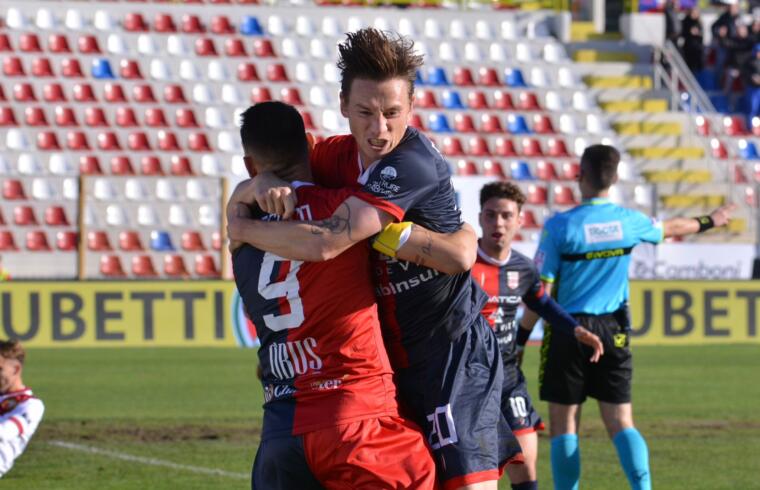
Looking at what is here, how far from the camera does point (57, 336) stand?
1947cm

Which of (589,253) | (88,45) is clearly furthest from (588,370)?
(88,45)

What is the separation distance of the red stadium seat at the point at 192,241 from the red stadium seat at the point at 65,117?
4.48m

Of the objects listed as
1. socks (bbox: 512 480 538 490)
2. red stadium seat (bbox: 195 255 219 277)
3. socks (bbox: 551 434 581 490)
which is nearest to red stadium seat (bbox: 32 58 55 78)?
red stadium seat (bbox: 195 255 219 277)

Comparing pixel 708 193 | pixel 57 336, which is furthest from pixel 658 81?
pixel 57 336

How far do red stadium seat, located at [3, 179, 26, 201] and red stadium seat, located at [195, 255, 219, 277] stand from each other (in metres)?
3.89

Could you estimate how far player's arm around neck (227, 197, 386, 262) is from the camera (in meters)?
4.48

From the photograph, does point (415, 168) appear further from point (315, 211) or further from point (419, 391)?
point (419, 391)

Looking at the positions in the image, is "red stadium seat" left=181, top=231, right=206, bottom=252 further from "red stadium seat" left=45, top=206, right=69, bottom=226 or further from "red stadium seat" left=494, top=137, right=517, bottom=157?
"red stadium seat" left=494, top=137, right=517, bottom=157

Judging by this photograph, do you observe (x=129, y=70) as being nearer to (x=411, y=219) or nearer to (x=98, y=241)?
(x=98, y=241)

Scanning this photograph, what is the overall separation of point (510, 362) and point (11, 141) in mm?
19189

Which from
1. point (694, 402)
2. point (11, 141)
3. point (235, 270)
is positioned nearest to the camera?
point (235, 270)

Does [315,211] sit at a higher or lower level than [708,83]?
lower

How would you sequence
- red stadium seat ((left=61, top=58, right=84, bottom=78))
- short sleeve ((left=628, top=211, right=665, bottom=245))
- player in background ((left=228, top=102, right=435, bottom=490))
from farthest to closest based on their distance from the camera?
red stadium seat ((left=61, top=58, right=84, bottom=78)) → short sleeve ((left=628, top=211, right=665, bottom=245)) → player in background ((left=228, top=102, right=435, bottom=490))

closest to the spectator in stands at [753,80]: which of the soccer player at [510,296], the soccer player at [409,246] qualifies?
the soccer player at [510,296]
